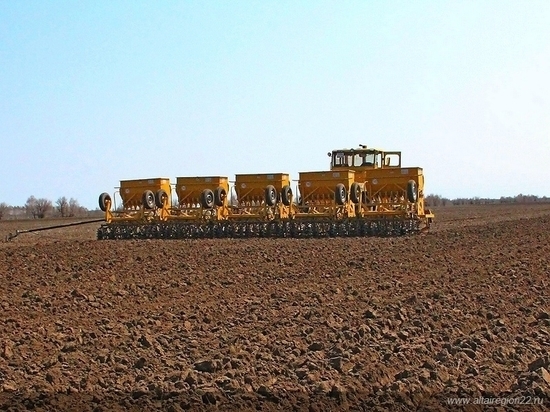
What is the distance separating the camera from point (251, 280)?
12164mm

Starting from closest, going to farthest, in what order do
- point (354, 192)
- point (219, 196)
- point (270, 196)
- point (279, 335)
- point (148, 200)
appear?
1. point (279, 335)
2. point (354, 192)
3. point (270, 196)
4. point (219, 196)
5. point (148, 200)

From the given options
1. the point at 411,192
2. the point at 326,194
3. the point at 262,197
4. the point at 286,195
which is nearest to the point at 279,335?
the point at 411,192

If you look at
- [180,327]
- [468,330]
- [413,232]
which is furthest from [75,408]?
[413,232]

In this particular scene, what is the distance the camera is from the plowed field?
6.04 meters

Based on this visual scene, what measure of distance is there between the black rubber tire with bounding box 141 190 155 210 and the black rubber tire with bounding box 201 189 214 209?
1868 mm

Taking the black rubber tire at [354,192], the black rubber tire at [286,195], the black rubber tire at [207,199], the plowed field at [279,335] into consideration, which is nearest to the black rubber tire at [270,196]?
the black rubber tire at [286,195]

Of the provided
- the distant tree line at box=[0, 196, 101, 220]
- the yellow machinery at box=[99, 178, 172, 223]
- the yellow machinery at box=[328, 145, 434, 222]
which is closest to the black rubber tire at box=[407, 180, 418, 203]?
the yellow machinery at box=[328, 145, 434, 222]

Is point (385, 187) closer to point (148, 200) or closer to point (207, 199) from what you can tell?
point (207, 199)

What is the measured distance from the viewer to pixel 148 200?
24641mm

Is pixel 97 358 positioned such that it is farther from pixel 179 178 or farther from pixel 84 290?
pixel 179 178

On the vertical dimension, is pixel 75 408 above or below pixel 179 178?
below

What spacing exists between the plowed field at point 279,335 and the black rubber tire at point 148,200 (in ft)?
33.6

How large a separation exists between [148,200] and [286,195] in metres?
4.63

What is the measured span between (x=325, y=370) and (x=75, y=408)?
2.19 metres
